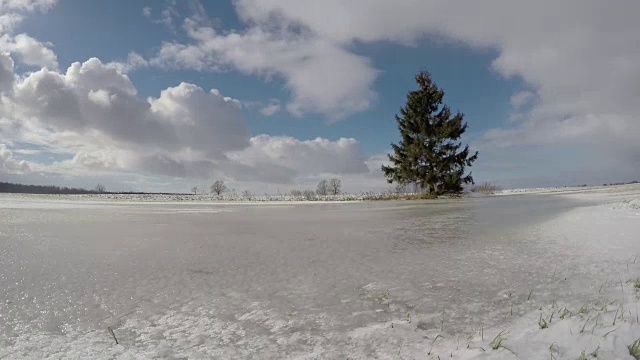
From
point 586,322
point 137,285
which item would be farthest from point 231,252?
point 586,322

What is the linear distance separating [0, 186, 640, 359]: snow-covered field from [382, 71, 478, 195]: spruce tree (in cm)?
2794

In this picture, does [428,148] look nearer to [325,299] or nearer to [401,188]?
[401,188]

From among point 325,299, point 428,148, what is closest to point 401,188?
point 428,148

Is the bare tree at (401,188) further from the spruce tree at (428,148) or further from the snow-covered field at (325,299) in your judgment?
the snow-covered field at (325,299)

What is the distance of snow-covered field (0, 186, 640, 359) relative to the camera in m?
3.09

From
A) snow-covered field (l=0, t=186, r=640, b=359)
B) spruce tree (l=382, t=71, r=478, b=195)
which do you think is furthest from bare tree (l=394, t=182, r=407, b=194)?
snow-covered field (l=0, t=186, r=640, b=359)

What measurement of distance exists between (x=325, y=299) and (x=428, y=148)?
3424cm

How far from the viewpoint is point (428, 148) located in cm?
3647

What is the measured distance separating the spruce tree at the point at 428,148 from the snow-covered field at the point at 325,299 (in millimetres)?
27937

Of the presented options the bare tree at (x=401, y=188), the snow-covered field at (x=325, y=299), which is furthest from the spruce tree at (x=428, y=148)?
the snow-covered field at (x=325, y=299)

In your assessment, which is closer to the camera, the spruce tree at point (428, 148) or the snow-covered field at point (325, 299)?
the snow-covered field at point (325, 299)

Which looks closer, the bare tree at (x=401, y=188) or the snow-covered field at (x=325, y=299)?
the snow-covered field at (x=325, y=299)

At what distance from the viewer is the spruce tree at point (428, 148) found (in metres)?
35.9

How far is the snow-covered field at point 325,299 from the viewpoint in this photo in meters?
3.09
